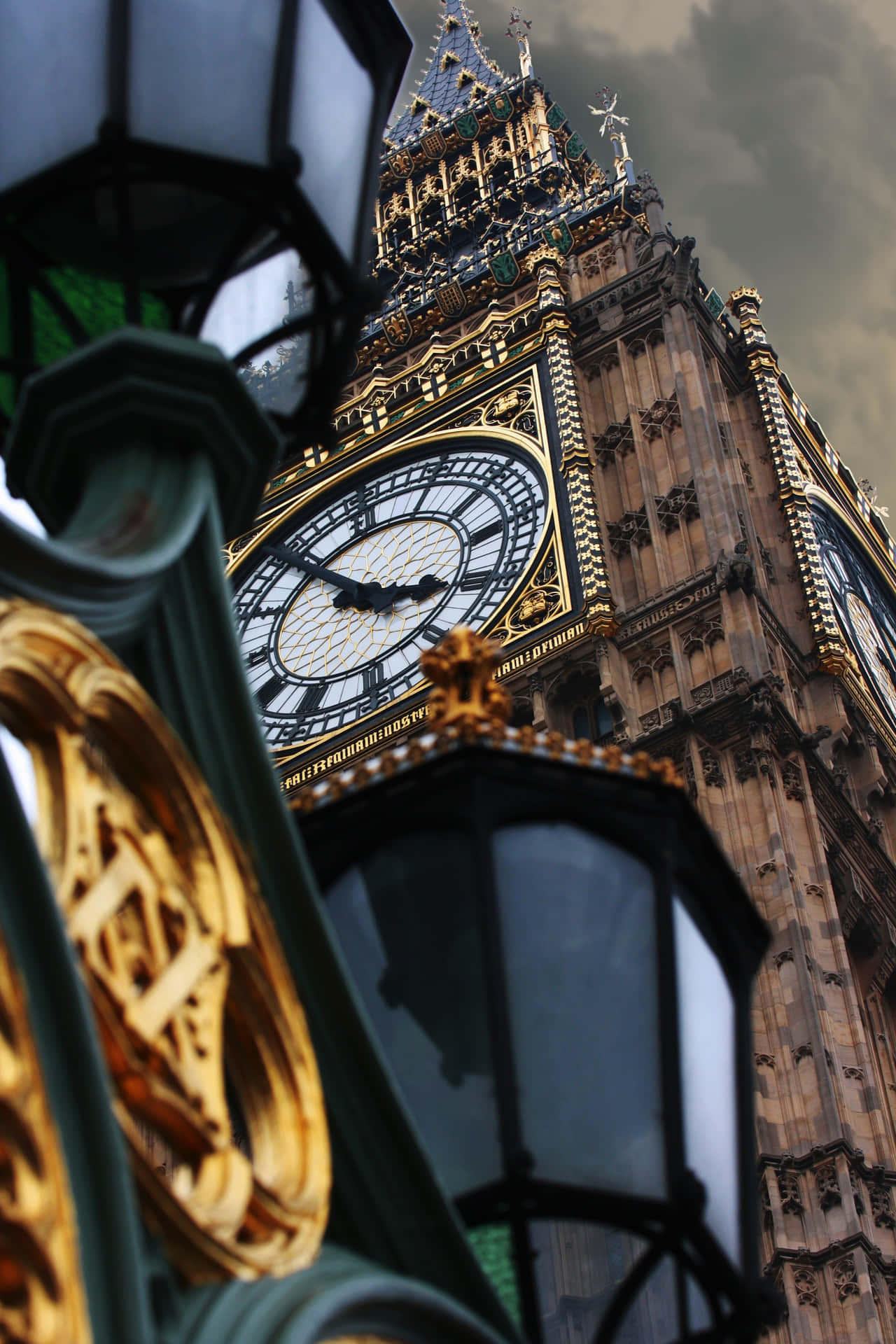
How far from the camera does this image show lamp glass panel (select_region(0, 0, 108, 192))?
337 cm

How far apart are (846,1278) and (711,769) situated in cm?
464

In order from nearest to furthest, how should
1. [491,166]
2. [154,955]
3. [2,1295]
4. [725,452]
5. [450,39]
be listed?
[2,1295] → [154,955] → [725,452] → [491,166] → [450,39]

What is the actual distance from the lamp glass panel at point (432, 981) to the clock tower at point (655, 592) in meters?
10.4

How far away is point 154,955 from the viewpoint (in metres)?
2.60

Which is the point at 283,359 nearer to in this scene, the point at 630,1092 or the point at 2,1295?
the point at 630,1092

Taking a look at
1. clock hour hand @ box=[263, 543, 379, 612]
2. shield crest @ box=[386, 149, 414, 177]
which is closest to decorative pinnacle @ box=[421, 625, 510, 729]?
clock hour hand @ box=[263, 543, 379, 612]

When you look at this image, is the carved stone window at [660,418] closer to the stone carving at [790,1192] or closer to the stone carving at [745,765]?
the stone carving at [745,765]

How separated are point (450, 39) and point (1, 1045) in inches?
1282

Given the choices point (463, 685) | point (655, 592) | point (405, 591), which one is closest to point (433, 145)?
point (405, 591)

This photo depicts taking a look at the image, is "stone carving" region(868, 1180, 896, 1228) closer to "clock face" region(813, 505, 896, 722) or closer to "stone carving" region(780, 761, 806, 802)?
"stone carving" region(780, 761, 806, 802)

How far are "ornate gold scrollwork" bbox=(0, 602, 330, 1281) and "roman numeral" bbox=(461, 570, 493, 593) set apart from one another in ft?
56.3

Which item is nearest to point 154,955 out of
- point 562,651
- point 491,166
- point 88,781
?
point 88,781

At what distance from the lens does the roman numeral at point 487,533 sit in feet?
67.3

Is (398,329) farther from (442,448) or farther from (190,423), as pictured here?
(190,423)
